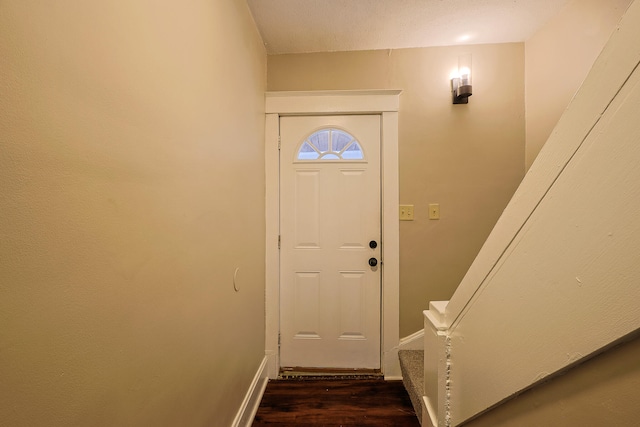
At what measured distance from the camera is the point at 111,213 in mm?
623

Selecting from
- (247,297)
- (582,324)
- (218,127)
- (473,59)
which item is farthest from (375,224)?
(582,324)

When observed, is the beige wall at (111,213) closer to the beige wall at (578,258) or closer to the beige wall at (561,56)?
the beige wall at (578,258)

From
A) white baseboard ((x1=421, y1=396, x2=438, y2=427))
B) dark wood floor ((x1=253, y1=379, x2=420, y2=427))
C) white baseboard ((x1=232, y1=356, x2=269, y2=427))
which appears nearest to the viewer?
white baseboard ((x1=421, y1=396, x2=438, y2=427))

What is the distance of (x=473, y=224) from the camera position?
6.86 ft

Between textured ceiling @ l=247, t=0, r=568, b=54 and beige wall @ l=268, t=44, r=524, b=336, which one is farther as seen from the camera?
beige wall @ l=268, t=44, r=524, b=336

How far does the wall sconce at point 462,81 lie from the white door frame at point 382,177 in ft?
1.44

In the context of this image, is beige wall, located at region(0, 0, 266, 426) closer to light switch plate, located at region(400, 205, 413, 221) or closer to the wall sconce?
light switch plate, located at region(400, 205, 413, 221)

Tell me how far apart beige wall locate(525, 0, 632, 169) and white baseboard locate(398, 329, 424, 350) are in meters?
1.63

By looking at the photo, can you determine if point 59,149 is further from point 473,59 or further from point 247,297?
point 473,59

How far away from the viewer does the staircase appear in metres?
1.45

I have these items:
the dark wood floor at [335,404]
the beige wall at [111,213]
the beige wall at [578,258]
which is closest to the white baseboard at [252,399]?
the dark wood floor at [335,404]

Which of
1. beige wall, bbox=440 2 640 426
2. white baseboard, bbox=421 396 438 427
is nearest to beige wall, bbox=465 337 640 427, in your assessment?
beige wall, bbox=440 2 640 426

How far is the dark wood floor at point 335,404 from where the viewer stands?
1.62 m

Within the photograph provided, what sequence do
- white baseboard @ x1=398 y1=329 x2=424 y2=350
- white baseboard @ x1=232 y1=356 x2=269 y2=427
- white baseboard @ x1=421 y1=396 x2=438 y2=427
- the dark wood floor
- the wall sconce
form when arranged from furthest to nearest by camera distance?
1. white baseboard @ x1=398 y1=329 x2=424 y2=350
2. the wall sconce
3. the dark wood floor
4. white baseboard @ x1=232 y1=356 x2=269 y2=427
5. white baseboard @ x1=421 y1=396 x2=438 y2=427
